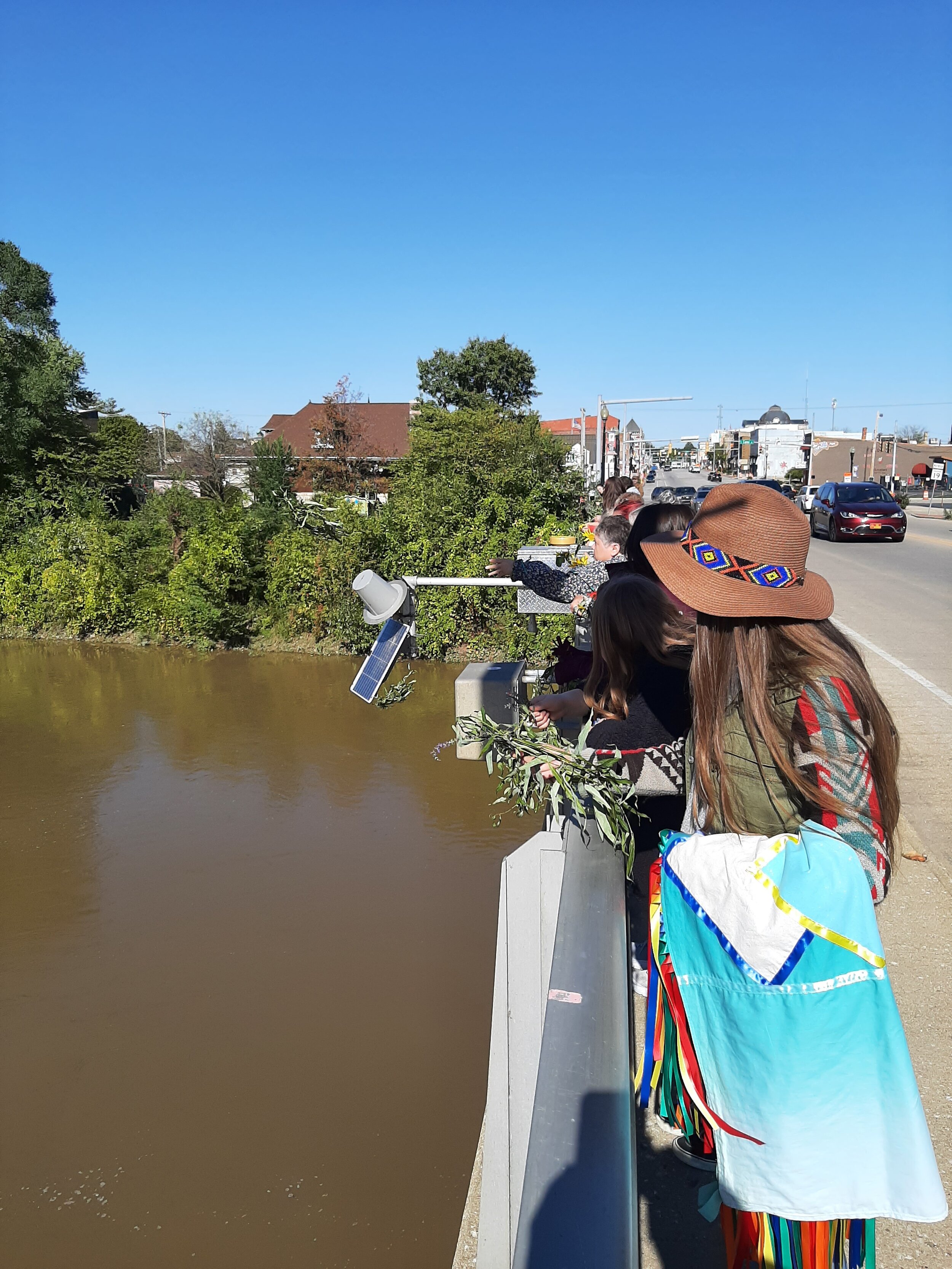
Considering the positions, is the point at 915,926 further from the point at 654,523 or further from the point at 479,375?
the point at 479,375

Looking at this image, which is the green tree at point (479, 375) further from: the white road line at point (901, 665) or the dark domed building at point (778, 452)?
the white road line at point (901, 665)

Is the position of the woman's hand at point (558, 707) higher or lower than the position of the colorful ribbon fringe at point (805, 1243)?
higher

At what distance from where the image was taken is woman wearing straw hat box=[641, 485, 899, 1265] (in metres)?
1.65

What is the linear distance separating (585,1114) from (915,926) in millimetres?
3279

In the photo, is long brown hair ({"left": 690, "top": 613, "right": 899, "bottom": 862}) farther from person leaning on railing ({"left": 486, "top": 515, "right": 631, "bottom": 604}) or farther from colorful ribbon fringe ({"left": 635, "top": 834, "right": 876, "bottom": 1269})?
person leaning on railing ({"left": 486, "top": 515, "right": 631, "bottom": 604})

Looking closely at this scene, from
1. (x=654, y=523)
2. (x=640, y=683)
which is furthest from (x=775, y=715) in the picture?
(x=654, y=523)

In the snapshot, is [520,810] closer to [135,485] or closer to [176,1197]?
[176,1197]

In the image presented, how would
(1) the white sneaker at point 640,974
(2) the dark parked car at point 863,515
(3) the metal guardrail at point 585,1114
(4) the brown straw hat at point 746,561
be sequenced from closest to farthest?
(3) the metal guardrail at point 585,1114 < (4) the brown straw hat at point 746,561 < (1) the white sneaker at point 640,974 < (2) the dark parked car at point 863,515

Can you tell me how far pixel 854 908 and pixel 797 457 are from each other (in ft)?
221

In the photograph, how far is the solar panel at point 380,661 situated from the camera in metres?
3.46

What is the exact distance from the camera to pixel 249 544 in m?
15.0

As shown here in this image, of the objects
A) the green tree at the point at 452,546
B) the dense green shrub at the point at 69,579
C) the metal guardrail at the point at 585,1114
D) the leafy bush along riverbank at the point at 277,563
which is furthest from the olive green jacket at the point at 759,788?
the dense green shrub at the point at 69,579

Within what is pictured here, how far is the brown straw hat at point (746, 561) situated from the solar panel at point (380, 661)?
1.70m

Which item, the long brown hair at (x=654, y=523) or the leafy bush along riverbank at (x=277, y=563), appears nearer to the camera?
the long brown hair at (x=654, y=523)
